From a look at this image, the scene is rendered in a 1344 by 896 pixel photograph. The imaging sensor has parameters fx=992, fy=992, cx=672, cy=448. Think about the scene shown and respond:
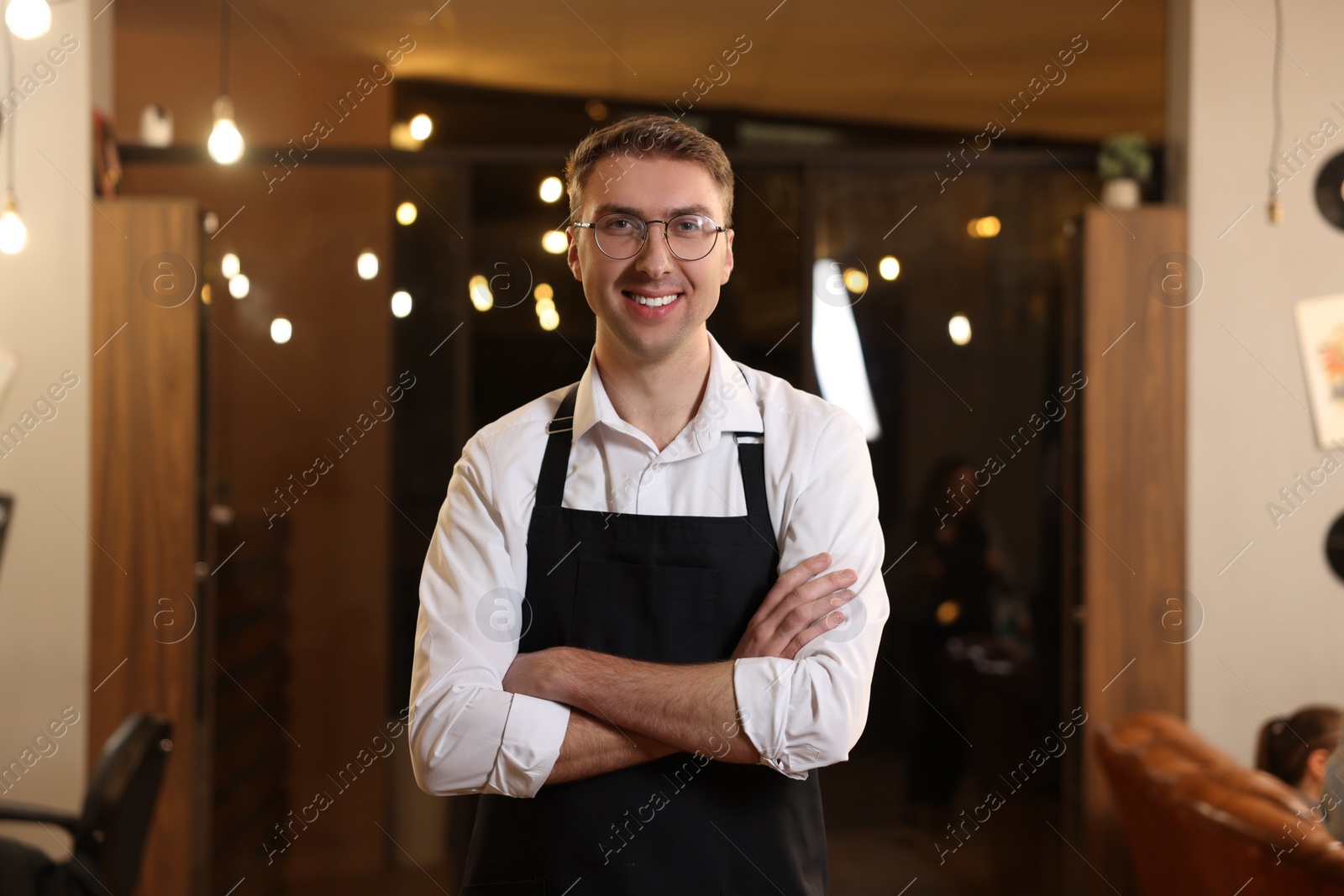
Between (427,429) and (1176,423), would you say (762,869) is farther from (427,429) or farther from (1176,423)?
(1176,423)

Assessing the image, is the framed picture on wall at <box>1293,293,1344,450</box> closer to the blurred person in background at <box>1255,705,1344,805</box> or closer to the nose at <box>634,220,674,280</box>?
the blurred person in background at <box>1255,705,1344,805</box>

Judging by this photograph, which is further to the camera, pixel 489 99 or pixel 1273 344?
pixel 489 99

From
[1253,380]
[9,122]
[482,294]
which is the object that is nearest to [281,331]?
[9,122]

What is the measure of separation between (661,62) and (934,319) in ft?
5.06

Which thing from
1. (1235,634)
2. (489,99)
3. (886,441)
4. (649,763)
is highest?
(489,99)

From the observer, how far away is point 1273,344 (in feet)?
10.1

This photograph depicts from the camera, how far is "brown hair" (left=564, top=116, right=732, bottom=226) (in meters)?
0.89

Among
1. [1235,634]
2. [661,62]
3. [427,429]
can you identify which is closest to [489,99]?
[661,62]

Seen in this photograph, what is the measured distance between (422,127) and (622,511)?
343 centimetres

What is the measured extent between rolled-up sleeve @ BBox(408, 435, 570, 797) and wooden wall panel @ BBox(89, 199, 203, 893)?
2.34m

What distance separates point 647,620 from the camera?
97 cm

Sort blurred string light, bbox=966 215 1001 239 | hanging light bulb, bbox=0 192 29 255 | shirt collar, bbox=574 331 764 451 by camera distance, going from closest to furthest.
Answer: shirt collar, bbox=574 331 764 451, hanging light bulb, bbox=0 192 29 255, blurred string light, bbox=966 215 1001 239

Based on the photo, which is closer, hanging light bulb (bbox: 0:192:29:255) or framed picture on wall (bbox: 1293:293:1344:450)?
hanging light bulb (bbox: 0:192:29:255)

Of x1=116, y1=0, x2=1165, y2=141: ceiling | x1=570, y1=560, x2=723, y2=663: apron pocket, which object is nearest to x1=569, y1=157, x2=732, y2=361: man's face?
x1=570, y1=560, x2=723, y2=663: apron pocket
